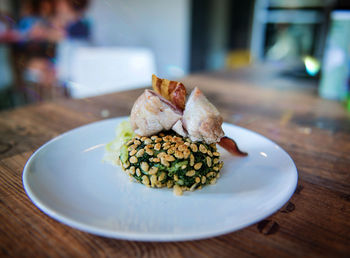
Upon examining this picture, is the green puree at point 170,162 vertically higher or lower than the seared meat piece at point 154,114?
lower

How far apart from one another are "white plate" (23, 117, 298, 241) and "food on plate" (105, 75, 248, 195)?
2cm

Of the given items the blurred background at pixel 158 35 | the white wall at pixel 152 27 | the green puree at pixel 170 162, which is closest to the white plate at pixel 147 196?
the green puree at pixel 170 162

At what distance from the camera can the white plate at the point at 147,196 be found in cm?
39

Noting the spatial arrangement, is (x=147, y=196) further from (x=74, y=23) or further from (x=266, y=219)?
(x=74, y=23)

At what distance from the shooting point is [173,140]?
0.56 metres

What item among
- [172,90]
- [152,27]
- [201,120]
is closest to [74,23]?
[152,27]

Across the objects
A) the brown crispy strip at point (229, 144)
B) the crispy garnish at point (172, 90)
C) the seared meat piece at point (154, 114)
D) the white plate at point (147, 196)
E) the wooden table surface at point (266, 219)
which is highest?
the crispy garnish at point (172, 90)

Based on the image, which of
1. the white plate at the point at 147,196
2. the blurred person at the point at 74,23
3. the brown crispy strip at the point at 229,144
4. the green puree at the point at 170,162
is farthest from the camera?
the blurred person at the point at 74,23

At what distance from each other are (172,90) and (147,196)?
0.76 ft

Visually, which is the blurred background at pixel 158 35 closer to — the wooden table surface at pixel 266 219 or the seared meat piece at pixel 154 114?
the wooden table surface at pixel 266 219

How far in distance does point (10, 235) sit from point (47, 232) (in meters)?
0.05

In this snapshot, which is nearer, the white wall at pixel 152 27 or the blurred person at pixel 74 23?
the white wall at pixel 152 27

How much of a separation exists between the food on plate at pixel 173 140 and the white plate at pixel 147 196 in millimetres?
24

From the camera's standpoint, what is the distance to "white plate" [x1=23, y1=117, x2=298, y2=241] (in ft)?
1.28
